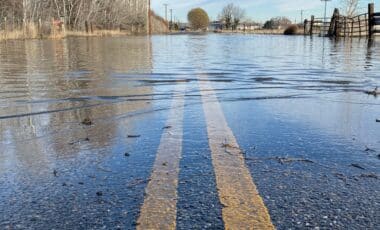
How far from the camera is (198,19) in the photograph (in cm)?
14000

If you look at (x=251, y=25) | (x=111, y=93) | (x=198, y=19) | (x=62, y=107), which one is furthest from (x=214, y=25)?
(x=62, y=107)

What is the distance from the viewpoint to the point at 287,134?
4133 mm

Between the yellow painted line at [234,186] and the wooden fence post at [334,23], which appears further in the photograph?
the wooden fence post at [334,23]

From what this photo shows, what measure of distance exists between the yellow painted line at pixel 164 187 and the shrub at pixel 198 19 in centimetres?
13744

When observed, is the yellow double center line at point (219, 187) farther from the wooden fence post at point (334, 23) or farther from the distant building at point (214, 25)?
the distant building at point (214, 25)

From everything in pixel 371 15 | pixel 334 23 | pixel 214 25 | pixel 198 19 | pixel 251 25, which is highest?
pixel 198 19

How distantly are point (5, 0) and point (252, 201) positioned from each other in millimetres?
39345

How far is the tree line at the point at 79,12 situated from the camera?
38000 millimetres

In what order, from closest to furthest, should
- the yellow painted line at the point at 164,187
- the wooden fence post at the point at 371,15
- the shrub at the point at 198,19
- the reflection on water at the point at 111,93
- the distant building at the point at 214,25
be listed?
1. the yellow painted line at the point at 164,187
2. the reflection on water at the point at 111,93
3. the wooden fence post at the point at 371,15
4. the shrub at the point at 198,19
5. the distant building at the point at 214,25

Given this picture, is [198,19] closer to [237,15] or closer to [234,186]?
[237,15]

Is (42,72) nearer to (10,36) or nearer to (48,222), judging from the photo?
(48,222)

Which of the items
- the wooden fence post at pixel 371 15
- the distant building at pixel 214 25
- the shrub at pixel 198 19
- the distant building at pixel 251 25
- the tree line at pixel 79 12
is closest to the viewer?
the wooden fence post at pixel 371 15

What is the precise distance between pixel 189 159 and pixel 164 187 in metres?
0.61

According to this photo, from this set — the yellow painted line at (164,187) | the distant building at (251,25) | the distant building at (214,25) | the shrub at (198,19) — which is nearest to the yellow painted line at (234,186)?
the yellow painted line at (164,187)
